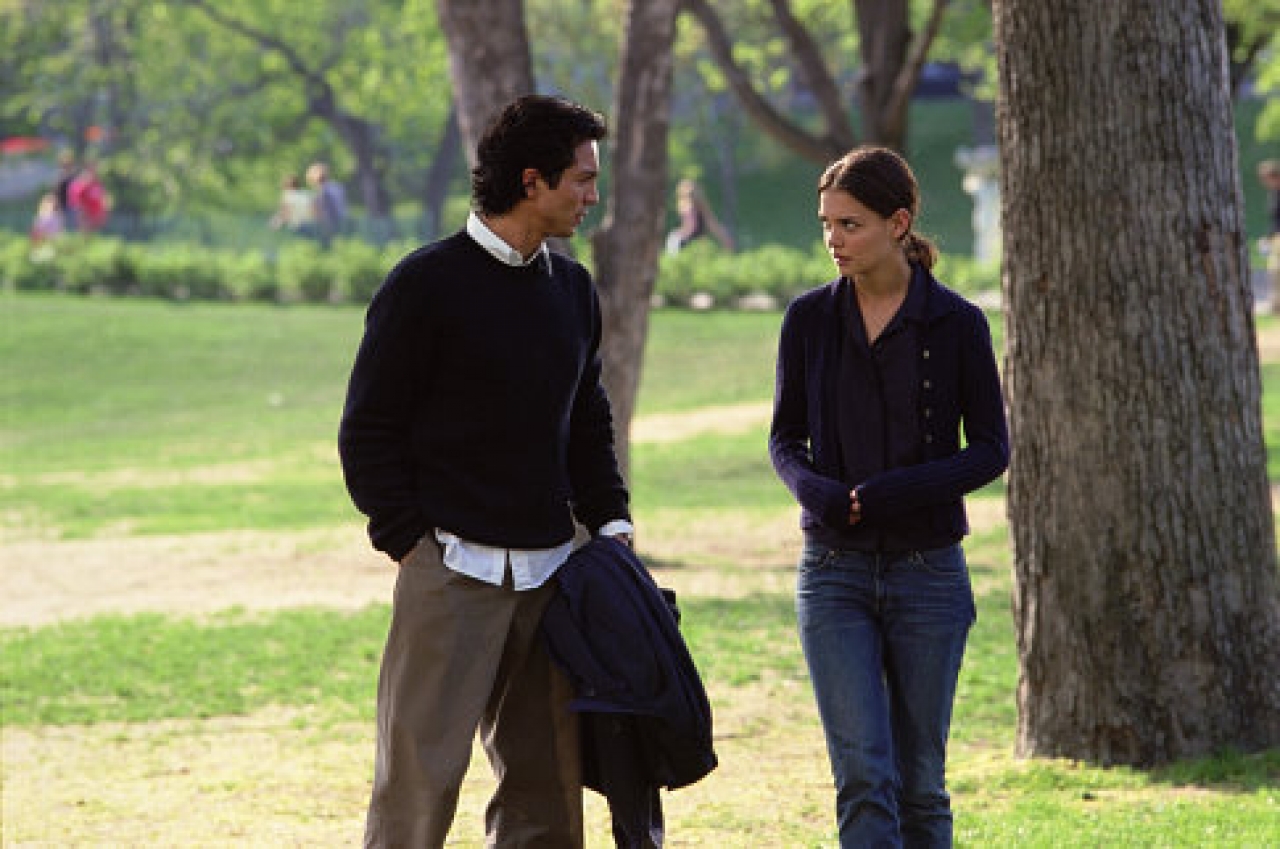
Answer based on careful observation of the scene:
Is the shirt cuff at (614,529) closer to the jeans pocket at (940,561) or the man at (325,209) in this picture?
the jeans pocket at (940,561)

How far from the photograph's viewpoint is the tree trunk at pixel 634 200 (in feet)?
45.8

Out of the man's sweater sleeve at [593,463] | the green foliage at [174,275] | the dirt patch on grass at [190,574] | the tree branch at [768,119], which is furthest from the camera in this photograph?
the green foliage at [174,275]

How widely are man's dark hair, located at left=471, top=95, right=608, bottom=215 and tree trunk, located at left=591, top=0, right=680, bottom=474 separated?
29.3 feet

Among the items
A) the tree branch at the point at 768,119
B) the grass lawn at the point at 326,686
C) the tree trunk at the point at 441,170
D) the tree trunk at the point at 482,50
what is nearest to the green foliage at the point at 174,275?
the grass lawn at the point at 326,686

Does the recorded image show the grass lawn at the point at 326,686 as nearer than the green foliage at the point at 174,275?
Yes

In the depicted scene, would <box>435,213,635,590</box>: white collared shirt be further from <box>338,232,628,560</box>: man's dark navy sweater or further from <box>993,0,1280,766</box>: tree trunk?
<box>993,0,1280,766</box>: tree trunk

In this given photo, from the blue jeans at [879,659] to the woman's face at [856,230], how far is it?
1.94ft

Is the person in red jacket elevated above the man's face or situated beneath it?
elevated above

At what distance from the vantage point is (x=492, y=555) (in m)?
4.81

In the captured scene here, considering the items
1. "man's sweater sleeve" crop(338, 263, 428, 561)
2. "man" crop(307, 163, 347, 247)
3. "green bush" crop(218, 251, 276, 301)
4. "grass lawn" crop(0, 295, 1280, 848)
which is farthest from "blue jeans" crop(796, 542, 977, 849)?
"man" crop(307, 163, 347, 247)

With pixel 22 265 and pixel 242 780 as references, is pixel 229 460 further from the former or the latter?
pixel 22 265

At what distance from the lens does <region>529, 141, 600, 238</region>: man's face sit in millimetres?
4758

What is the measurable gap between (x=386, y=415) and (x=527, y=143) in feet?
1.97

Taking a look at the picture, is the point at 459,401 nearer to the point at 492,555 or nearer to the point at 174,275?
the point at 492,555
